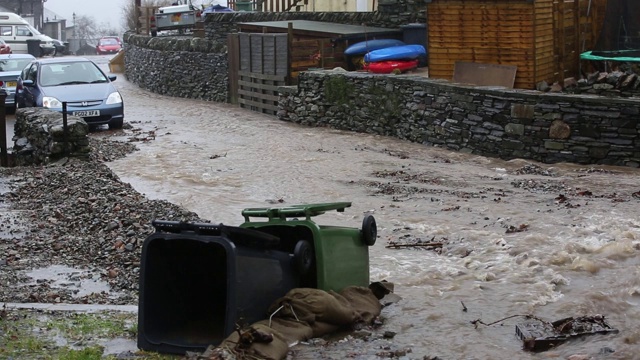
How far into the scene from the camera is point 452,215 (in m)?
12.7

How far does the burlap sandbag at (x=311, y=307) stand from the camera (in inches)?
271

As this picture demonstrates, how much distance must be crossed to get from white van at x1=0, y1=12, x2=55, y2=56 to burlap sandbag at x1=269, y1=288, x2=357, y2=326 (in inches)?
1683

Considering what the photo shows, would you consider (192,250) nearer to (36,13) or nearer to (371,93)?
(371,93)

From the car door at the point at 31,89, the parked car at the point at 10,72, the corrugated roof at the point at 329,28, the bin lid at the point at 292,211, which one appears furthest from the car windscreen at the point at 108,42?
the bin lid at the point at 292,211

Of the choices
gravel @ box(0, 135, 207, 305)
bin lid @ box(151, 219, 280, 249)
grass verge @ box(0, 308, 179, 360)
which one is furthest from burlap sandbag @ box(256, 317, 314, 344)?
gravel @ box(0, 135, 207, 305)

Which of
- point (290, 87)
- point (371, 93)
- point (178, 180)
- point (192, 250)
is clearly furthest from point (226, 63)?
point (192, 250)

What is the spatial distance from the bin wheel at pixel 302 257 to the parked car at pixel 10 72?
21.4 m

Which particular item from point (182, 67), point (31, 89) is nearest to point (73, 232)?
point (31, 89)

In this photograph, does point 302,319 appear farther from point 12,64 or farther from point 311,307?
point 12,64

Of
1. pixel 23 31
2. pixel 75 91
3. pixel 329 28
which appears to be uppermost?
pixel 23 31

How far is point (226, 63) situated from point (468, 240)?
2051 centimetres

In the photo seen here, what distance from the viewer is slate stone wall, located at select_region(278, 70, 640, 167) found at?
52.3ft

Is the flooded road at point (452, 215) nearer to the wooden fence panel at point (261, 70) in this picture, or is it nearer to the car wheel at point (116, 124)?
the car wheel at point (116, 124)

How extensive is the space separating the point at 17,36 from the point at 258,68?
2433 cm
